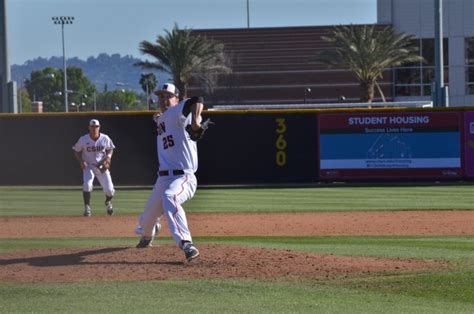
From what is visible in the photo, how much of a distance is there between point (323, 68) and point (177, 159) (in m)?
53.9

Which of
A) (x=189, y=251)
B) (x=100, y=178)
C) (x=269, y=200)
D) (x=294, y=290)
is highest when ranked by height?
(x=100, y=178)

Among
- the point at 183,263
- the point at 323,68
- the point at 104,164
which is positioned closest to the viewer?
the point at 183,263

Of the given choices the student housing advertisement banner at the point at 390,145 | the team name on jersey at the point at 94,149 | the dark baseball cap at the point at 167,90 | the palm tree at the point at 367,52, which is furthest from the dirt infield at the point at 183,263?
the palm tree at the point at 367,52

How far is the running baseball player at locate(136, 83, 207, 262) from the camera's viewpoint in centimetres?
1084

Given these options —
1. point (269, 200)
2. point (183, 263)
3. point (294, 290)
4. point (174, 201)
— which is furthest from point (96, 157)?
point (294, 290)

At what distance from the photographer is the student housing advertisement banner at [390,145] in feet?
100

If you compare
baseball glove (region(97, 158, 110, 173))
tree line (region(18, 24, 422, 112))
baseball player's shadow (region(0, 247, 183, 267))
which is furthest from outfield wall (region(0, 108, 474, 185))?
baseball player's shadow (region(0, 247, 183, 267))

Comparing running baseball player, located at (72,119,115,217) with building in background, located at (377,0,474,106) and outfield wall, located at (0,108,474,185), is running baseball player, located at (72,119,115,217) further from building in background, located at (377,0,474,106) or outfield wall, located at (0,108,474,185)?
building in background, located at (377,0,474,106)

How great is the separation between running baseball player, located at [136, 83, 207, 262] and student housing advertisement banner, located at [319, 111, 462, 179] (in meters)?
19.8

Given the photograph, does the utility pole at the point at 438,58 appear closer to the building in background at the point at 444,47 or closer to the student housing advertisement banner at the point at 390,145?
the student housing advertisement banner at the point at 390,145

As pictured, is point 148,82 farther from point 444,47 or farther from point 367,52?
point 367,52

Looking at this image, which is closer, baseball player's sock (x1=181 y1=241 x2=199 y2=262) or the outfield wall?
baseball player's sock (x1=181 y1=241 x2=199 y2=262)

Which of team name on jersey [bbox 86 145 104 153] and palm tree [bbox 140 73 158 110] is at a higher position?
palm tree [bbox 140 73 158 110]

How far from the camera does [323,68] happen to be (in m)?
64.3
